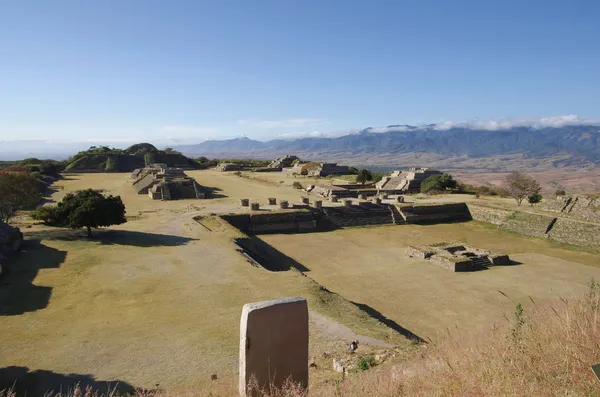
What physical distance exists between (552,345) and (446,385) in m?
1.62

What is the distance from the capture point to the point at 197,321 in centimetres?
1027

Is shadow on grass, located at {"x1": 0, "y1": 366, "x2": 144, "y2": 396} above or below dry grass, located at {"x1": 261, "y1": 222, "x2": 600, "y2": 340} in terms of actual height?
above

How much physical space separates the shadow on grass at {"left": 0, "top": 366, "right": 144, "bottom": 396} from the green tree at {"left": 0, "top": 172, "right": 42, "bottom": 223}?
13.2m

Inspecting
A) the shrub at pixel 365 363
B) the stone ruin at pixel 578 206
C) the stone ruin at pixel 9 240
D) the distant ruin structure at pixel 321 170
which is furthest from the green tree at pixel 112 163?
the shrub at pixel 365 363

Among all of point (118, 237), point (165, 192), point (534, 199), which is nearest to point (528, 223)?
point (534, 199)

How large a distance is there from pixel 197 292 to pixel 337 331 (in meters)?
4.72

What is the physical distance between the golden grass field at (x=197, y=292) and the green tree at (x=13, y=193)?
4.23ft

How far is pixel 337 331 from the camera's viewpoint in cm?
983

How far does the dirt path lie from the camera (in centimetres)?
926

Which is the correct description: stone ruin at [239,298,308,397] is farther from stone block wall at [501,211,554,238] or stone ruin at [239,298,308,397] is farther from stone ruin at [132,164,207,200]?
stone ruin at [132,164,207,200]

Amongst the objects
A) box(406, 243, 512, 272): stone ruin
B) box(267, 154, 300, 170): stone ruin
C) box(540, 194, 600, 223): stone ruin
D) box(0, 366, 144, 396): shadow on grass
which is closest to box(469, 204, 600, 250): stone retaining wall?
box(540, 194, 600, 223): stone ruin

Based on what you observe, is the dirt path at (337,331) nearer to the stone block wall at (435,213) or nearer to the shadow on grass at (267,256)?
the shadow on grass at (267,256)

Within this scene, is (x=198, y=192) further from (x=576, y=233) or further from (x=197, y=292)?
(x=576, y=233)

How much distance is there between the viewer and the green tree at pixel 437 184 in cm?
3856
